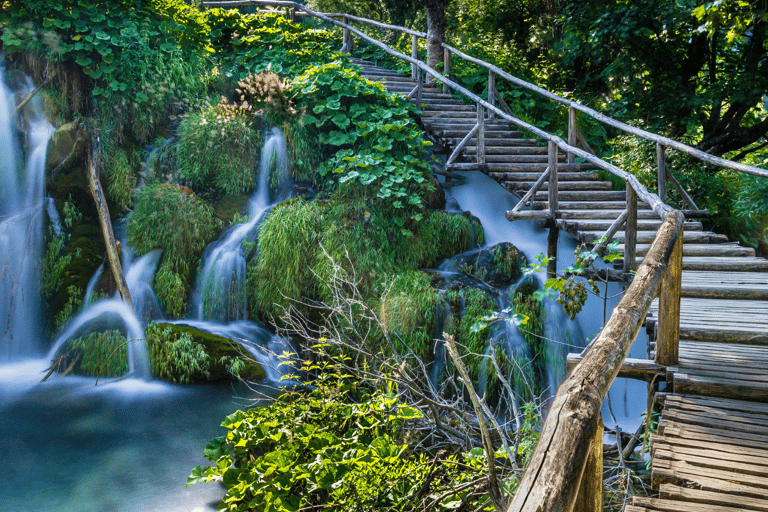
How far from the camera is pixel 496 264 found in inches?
288

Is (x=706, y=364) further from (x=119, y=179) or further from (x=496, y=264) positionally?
(x=119, y=179)

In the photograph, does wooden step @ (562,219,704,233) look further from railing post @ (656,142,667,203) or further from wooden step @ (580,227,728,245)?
railing post @ (656,142,667,203)

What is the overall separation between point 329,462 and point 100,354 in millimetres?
4327

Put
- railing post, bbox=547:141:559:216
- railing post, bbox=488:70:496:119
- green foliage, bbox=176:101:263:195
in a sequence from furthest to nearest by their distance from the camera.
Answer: railing post, bbox=488:70:496:119 → green foliage, bbox=176:101:263:195 → railing post, bbox=547:141:559:216

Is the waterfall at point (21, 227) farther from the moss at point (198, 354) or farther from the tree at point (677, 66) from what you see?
the tree at point (677, 66)

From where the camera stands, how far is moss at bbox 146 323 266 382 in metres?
6.49

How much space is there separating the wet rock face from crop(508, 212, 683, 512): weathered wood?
5.31 m

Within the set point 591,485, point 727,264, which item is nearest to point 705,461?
point 591,485

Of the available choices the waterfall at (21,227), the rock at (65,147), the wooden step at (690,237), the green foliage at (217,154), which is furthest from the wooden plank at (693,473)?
the rock at (65,147)

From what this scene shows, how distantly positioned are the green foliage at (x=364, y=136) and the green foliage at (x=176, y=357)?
9.44 ft

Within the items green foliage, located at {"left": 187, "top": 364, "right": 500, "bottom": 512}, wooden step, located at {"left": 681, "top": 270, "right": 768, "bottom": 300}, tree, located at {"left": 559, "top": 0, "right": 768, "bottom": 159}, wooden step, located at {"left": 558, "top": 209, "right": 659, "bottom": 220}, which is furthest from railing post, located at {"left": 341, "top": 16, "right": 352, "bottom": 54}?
green foliage, located at {"left": 187, "top": 364, "right": 500, "bottom": 512}

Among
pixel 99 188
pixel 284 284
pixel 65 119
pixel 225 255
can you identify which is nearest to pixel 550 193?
pixel 284 284

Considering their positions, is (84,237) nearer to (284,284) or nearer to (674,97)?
(284,284)

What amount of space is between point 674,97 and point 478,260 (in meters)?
3.99
